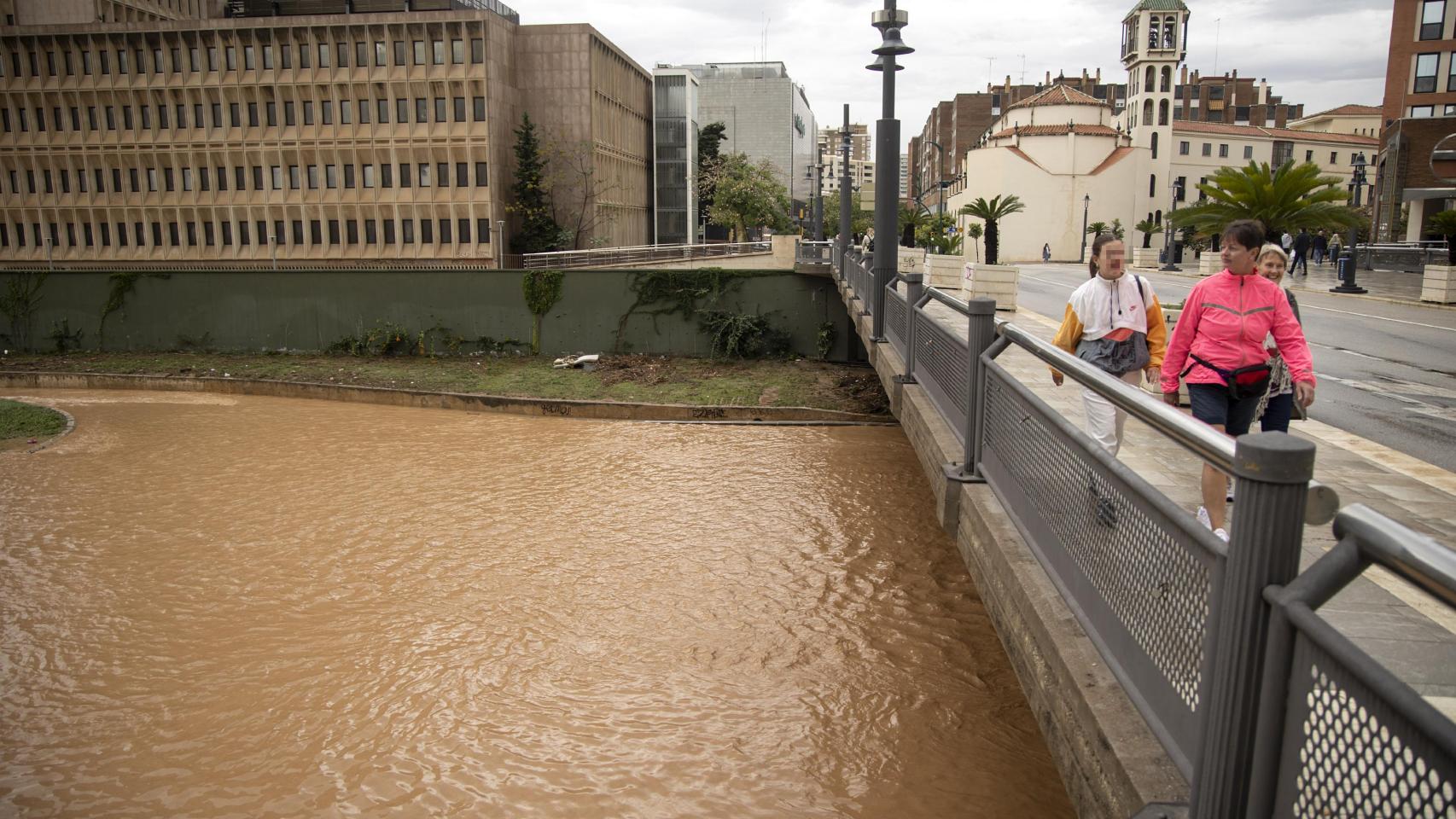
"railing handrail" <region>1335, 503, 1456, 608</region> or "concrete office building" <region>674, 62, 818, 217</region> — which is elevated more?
"concrete office building" <region>674, 62, 818, 217</region>

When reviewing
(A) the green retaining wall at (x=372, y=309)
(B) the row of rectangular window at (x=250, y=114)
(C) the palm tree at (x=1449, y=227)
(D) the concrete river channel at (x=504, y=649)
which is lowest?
(D) the concrete river channel at (x=504, y=649)

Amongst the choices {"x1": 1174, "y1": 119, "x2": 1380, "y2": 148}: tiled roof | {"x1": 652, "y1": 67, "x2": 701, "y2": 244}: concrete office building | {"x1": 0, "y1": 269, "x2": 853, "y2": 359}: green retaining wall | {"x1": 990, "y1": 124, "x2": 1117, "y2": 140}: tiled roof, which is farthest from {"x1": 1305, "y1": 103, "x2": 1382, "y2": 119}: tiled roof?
{"x1": 0, "y1": 269, "x2": 853, "y2": 359}: green retaining wall

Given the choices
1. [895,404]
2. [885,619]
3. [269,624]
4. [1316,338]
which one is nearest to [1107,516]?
[885,619]

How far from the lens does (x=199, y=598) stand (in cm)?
1010

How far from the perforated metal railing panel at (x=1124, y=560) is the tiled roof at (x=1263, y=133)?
329 feet

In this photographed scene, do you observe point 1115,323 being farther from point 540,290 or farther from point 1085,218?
point 1085,218

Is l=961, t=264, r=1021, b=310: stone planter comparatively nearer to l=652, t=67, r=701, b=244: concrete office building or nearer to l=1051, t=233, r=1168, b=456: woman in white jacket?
l=1051, t=233, r=1168, b=456: woman in white jacket

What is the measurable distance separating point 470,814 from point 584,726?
122 cm

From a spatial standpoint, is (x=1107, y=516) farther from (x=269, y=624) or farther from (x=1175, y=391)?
(x=269, y=624)

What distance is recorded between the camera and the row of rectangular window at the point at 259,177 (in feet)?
176

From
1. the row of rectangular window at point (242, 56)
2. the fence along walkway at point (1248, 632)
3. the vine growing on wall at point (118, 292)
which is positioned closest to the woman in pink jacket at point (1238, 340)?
the fence along walkway at point (1248, 632)

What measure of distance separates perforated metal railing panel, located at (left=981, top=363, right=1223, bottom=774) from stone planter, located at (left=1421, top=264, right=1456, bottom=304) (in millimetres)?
24740

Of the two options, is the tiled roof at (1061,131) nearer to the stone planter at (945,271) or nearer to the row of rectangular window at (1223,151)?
the row of rectangular window at (1223,151)

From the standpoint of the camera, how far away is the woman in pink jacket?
Answer: 5.34 metres
